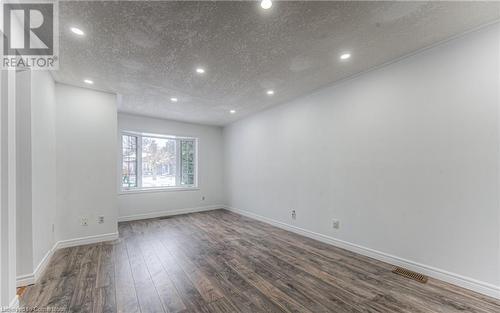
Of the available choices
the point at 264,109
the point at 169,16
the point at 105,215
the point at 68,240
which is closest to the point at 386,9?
the point at 169,16

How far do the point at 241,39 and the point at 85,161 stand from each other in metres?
3.21

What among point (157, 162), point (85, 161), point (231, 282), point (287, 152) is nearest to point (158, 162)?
point (157, 162)

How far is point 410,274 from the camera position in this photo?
2350 millimetres

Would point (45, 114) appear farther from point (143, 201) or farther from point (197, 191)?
point (197, 191)

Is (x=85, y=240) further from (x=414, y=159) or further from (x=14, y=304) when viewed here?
(x=414, y=159)

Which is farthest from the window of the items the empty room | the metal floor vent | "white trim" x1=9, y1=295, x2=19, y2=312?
the metal floor vent

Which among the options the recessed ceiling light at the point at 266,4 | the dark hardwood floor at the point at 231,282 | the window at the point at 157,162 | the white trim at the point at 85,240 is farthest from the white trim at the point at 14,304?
the window at the point at 157,162

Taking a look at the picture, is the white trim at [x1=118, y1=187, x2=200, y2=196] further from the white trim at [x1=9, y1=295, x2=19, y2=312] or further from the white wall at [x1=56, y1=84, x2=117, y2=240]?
the white trim at [x1=9, y1=295, x2=19, y2=312]

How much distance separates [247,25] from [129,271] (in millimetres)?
3050

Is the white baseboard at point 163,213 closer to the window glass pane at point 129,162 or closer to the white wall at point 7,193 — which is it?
the window glass pane at point 129,162

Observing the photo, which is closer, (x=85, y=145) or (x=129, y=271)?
(x=129, y=271)

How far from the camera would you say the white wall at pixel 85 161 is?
3246 mm

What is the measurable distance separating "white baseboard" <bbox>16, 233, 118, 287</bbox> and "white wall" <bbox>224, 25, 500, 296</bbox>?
11.4 ft

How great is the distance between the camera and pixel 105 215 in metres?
3.56
